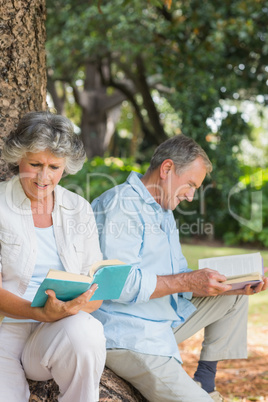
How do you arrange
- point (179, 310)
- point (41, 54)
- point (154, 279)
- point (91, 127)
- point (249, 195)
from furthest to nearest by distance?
1. point (91, 127)
2. point (249, 195)
3. point (41, 54)
4. point (179, 310)
5. point (154, 279)

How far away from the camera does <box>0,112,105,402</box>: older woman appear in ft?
6.70

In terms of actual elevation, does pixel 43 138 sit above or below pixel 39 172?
above

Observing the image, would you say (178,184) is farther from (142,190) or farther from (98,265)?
(98,265)

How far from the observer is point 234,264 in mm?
2803

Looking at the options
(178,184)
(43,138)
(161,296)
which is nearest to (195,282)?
(161,296)

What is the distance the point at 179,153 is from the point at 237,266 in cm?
71

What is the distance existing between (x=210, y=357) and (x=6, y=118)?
187 centimetres

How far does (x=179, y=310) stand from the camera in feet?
9.63

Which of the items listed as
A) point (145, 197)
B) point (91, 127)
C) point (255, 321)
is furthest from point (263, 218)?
point (145, 197)

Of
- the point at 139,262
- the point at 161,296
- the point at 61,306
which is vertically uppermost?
the point at 61,306

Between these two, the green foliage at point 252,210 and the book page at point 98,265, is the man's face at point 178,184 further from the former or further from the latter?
the green foliage at point 252,210

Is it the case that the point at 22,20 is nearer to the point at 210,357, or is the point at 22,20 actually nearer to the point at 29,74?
the point at 29,74

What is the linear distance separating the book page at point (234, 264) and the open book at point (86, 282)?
77 cm

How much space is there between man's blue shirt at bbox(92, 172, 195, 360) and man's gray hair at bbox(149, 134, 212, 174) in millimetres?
182
